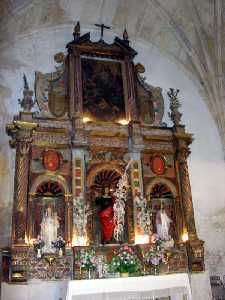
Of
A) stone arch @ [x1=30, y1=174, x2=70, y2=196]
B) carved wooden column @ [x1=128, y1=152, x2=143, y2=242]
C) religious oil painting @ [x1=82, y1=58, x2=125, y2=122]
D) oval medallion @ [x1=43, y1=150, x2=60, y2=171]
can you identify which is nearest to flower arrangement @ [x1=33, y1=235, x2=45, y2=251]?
stone arch @ [x1=30, y1=174, x2=70, y2=196]

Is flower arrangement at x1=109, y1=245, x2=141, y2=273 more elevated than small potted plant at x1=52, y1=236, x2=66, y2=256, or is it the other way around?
small potted plant at x1=52, y1=236, x2=66, y2=256

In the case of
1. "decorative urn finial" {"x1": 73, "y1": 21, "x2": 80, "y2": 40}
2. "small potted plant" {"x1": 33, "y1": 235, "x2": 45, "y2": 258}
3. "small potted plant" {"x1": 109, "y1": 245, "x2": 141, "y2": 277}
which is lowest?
"small potted plant" {"x1": 109, "y1": 245, "x2": 141, "y2": 277}

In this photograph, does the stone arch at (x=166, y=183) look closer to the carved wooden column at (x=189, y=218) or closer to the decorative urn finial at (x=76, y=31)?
the carved wooden column at (x=189, y=218)

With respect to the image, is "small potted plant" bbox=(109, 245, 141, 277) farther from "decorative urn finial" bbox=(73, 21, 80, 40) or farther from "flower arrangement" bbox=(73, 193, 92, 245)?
"decorative urn finial" bbox=(73, 21, 80, 40)

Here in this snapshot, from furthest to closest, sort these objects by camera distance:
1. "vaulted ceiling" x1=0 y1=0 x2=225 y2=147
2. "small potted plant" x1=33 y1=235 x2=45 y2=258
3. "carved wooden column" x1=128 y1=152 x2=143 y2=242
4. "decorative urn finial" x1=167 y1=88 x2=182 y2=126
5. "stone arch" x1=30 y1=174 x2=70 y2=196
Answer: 1. "vaulted ceiling" x1=0 y1=0 x2=225 y2=147
2. "decorative urn finial" x1=167 y1=88 x2=182 y2=126
3. "carved wooden column" x1=128 y1=152 x2=143 y2=242
4. "stone arch" x1=30 y1=174 x2=70 y2=196
5. "small potted plant" x1=33 y1=235 x2=45 y2=258

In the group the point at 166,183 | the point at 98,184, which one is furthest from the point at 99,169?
the point at 166,183

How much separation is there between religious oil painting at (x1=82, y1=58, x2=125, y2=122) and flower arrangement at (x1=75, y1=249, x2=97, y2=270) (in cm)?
382

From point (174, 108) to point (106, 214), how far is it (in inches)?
161

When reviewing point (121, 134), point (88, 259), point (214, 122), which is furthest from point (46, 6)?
point (88, 259)

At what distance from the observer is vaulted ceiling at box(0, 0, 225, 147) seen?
Result: 12.6m

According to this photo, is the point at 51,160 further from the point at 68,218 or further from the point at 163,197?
the point at 163,197

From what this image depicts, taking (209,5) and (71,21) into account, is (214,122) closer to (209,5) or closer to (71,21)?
(209,5)

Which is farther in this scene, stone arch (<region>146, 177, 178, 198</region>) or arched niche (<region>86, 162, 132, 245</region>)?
stone arch (<region>146, 177, 178, 198</region>)

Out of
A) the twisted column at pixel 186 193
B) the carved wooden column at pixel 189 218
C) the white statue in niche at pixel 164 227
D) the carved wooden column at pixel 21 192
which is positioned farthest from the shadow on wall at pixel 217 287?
the carved wooden column at pixel 21 192
